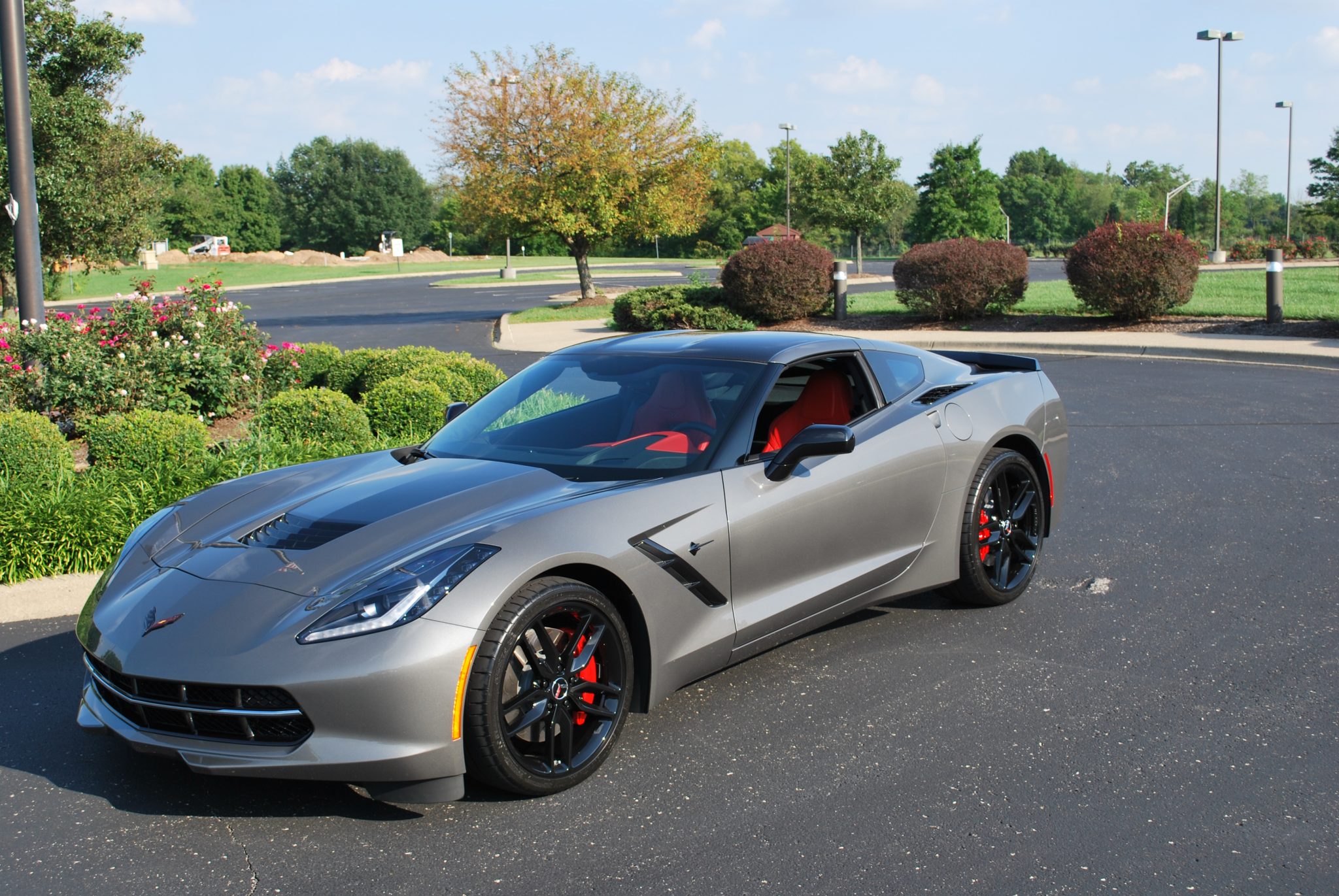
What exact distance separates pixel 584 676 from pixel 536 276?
50.5 m

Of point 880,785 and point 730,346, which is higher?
point 730,346

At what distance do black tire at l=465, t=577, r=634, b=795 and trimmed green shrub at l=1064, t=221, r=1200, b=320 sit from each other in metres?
17.3

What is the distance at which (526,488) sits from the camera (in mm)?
4055

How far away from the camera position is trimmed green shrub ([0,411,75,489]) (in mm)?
6770

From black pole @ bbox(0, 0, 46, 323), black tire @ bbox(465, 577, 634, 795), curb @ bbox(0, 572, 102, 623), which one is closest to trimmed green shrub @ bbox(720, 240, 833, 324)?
black pole @ bbox(0, 0, 46, 323)

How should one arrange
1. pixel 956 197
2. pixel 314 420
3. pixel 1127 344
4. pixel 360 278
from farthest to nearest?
pixel 360 278 → pixel 956 197 → pixel 1127 344 → pixel 314 420

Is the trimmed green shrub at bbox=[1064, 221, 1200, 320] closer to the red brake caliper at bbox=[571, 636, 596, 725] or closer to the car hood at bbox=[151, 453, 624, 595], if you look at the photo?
the car hood at bbox=[151, 453, 624, 595]

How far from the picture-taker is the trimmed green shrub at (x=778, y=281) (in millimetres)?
21812

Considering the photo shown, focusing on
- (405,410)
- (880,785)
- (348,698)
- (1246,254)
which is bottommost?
(880,785)

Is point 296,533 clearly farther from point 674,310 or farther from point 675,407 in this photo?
point 674,310

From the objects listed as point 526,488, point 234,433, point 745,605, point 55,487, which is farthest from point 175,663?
point 234,433

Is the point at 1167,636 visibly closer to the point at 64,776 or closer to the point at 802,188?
the point at 64,776

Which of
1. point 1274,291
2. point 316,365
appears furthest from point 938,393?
point 1274,291

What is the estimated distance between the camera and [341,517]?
13.0 feet
